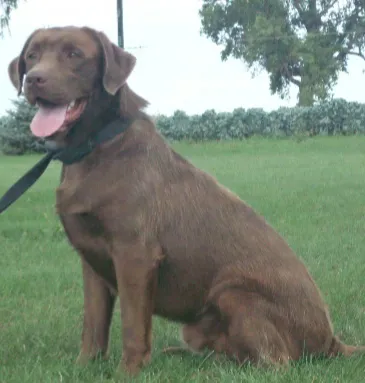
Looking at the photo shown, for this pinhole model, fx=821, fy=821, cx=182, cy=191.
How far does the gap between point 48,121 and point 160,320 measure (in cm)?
189

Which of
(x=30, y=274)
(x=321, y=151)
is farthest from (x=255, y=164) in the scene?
(x=30, y=274)

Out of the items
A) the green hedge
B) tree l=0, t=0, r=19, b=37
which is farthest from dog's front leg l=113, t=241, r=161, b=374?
the green hedge

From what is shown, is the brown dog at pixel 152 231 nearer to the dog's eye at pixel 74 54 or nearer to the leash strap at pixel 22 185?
the dog's eye at pixel 74 54

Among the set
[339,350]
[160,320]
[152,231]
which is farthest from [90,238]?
[160,320]

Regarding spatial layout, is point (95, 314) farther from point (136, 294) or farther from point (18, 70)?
point (18, 70)

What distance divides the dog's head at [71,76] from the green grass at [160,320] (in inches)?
49.0

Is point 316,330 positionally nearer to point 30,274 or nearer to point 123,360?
point 123,360

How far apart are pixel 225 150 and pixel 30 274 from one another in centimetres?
2457

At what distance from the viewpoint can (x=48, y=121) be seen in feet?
12.7

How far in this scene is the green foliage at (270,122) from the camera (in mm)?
38500

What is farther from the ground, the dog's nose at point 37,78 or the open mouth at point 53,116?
the dog's nose at point 37,78

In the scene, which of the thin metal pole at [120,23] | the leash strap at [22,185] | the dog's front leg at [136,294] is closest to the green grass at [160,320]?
the dog's front leg at [136,294]

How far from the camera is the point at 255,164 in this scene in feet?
72.6

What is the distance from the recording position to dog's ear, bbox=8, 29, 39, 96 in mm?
4176
